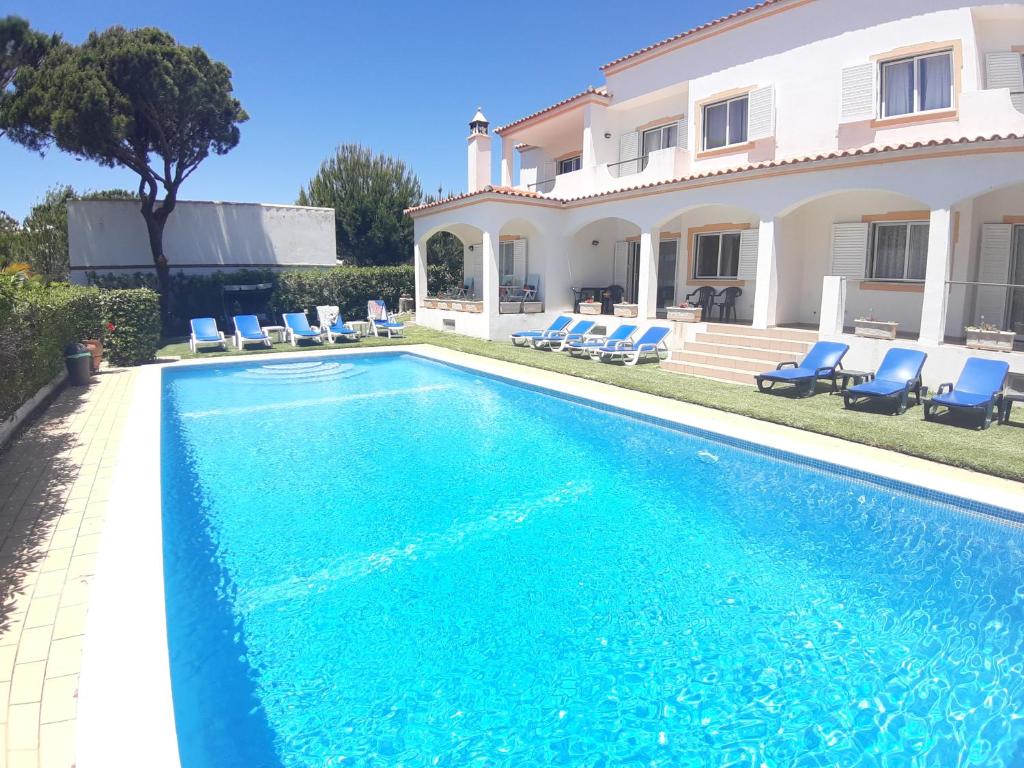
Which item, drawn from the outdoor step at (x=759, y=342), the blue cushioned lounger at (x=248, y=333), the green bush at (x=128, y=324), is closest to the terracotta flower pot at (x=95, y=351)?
the green bush at (x=128, y=324)

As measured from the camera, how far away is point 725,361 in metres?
14.2

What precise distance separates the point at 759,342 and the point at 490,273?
8.88 metres

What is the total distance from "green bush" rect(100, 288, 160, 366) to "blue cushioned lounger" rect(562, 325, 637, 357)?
451 inches

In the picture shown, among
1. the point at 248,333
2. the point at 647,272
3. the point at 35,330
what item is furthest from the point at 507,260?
the point at 35,330

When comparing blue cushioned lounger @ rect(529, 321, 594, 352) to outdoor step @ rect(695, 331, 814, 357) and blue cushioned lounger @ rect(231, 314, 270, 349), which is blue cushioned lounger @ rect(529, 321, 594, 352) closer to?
outdoor step @ rect(695, 331, 814, 357)

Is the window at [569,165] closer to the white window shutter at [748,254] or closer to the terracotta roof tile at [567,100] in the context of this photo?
the terracotta roof tile at [567,100]

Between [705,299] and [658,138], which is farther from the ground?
[658,138]

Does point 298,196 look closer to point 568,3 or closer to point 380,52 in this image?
point 380,52

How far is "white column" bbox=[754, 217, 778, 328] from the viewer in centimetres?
1425

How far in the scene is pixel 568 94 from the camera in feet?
70.2

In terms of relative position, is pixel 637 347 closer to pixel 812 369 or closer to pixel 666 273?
pixel 812 369

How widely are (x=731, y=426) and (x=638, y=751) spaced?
690 cm

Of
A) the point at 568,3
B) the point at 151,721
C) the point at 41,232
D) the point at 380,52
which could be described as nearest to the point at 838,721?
the point at 151,721

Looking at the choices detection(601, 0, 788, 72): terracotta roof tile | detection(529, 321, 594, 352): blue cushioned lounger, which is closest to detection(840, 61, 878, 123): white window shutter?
detection(601, 0, 788, 72): terracotta roof tile
